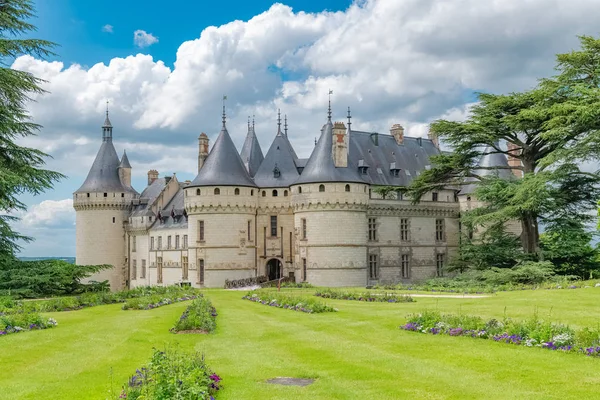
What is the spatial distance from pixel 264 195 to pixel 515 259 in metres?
19.6

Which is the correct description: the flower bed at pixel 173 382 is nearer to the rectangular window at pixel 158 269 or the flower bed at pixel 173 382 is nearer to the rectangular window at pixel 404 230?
the rectangular window at pixel 404 230

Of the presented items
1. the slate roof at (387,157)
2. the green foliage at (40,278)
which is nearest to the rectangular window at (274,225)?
the slate roof at (387,157)

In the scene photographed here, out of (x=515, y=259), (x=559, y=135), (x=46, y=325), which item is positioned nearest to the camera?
(x=46, y=325)

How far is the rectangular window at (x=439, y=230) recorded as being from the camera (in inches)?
2142

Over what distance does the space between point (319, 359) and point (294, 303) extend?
11308mm

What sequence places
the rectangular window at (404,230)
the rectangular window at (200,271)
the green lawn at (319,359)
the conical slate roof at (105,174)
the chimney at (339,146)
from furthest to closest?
the conical slate roof at (105,174) → the rectangular window at (404,230) → the rectangular window at (200,271) → the chimney at (339,146) → the green lawn at (319,359)

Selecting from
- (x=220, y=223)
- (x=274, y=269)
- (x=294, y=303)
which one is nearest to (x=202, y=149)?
(x=220, y=223)

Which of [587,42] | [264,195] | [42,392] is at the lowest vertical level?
[42,392]

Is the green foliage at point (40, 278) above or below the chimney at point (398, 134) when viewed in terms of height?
below

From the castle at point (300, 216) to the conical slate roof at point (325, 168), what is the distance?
8cm

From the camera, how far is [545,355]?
511 inches

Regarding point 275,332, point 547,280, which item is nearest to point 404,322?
point 275,332

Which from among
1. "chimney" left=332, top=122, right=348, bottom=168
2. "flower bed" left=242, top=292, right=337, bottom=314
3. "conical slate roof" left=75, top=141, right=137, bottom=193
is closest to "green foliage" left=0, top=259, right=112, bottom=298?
"flower bed" left=242, top=292, right=337, bottom=314

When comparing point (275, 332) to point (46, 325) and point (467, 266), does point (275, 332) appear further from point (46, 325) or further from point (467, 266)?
point (467, 266)
